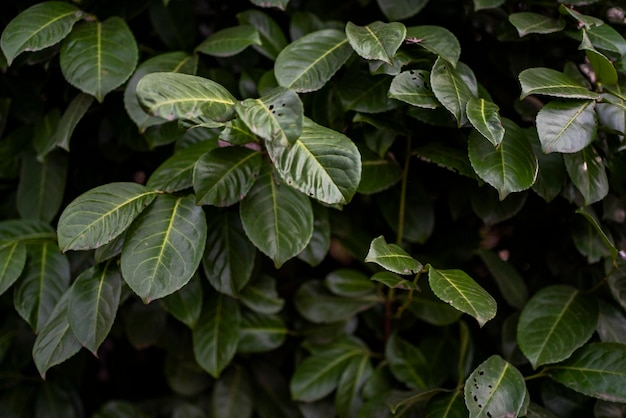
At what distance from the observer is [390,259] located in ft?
3.03

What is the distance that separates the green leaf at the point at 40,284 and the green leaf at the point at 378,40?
69cm

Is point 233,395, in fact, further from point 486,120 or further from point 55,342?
point 486,120

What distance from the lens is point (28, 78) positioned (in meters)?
1.36

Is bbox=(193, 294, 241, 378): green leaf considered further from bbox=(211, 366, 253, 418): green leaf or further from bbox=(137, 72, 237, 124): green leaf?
bbox=(137, 72, 237, 124): green leaf

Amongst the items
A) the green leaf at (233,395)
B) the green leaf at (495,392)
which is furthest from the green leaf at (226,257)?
the green leaf at (495,392)

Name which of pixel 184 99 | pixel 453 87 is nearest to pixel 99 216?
pixel 184 99

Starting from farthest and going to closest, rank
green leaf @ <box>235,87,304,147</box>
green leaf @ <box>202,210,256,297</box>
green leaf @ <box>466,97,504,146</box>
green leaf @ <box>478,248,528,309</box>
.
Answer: green leaf @ <box>478,248,528,309</box>
green leaf @ <box>202,210,256,297</box>
green leaf @ <box>466,97,504,146</box>
green leaf @ <box>235,87,304,147</box>

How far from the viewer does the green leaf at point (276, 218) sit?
1003 millimetres

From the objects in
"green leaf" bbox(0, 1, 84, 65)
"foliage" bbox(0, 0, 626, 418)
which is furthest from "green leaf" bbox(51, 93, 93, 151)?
"green leaf" bbox(0, 1, 84, 65)

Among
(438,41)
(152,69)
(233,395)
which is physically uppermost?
(438,41)

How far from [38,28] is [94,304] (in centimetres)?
A: 50

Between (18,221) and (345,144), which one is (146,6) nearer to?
(18,221)

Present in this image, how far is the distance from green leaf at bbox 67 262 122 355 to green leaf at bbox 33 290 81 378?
0.05 meters

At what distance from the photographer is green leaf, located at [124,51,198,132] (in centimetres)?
109
